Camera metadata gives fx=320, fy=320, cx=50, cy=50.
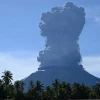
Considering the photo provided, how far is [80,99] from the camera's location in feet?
402

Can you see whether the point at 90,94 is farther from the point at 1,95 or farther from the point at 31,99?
the point at 1,95

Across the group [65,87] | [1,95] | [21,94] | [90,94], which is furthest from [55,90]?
[1,95]

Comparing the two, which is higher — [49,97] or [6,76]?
[6,76]

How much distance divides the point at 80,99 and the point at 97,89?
1961cm

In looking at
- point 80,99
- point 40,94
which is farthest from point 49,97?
point 80,99

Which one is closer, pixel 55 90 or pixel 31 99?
pixel 31 99

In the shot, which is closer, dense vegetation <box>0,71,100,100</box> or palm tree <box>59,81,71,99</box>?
dense vegetation <box>0,71,100,100</box>

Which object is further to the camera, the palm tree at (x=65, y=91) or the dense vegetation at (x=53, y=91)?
the palm tree at (x=65, y=91)

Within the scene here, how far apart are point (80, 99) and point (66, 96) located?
41.4ft

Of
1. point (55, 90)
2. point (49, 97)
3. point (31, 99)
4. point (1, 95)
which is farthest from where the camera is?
point (55, 90)

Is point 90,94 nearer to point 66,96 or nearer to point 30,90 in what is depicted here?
point 66,96

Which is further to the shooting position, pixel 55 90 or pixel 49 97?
pixel 55 90

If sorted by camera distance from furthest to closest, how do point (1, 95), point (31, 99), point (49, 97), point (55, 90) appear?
1. point (55, 90)
2. point (49, 97)
3. point (31, 99)
4. point (1, 95)

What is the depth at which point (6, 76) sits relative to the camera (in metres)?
130
